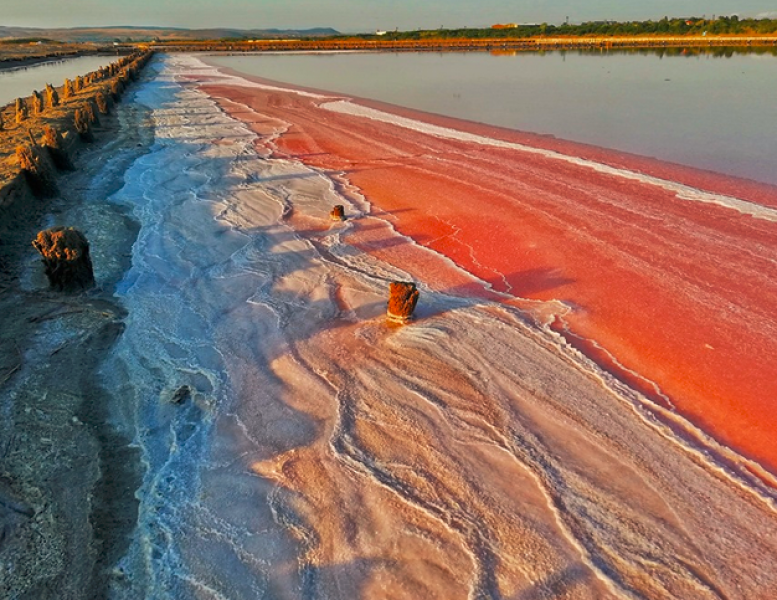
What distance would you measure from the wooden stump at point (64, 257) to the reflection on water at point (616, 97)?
12.2 meters

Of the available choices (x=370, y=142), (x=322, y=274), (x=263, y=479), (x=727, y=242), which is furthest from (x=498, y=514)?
(x=370, y=142)

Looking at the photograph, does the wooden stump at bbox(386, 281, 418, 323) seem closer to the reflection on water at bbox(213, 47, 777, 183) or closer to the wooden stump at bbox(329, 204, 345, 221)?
the wooden stump at bbox(329, 204, 345, 221)

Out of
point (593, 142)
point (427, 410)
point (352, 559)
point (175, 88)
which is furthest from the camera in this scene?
point (175, 88)

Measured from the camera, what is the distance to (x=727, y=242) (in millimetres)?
7926

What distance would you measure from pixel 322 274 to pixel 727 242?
5808 millimetres

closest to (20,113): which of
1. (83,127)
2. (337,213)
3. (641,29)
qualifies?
(83,127)

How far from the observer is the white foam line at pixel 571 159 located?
30.6ft

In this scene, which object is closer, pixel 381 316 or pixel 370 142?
pixel 381 316

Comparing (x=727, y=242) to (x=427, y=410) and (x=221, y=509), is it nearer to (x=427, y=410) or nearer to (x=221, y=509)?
(x=427, y=410)

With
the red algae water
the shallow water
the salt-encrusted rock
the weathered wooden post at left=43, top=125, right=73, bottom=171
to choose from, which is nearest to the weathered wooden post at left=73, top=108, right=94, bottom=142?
the weathered wooden post at left=43, top=125, right=73, bottom=171

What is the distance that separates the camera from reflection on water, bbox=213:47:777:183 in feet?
47.8

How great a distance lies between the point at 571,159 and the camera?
1291cm

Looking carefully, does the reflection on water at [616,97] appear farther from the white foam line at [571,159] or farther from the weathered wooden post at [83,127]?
the weathered wooden post at [83,127]

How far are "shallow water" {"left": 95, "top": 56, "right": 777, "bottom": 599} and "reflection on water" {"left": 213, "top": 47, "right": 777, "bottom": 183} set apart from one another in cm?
968
